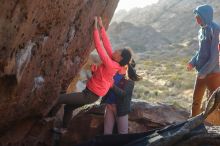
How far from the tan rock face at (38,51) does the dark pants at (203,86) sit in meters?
2.03

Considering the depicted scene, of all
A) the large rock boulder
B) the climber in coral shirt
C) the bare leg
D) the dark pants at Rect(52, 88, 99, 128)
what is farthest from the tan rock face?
the bare leg

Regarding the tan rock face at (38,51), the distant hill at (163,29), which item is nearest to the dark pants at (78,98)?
the tan rock face at (38,51)

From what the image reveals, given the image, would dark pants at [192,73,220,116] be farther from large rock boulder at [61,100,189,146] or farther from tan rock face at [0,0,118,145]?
tan rock face at [0,0,118,145]

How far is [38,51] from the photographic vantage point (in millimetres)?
6672

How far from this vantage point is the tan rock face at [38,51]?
581 cm

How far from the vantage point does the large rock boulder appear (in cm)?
859

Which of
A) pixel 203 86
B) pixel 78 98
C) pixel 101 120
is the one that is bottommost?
pixel 101 120

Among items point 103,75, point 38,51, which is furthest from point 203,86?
point 38,51

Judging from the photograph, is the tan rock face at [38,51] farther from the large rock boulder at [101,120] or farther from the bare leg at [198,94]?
the bare leg at [198,94]

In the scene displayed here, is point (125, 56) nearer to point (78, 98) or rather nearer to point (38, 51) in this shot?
point (78, 98)

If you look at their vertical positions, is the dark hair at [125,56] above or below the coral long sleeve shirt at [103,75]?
above

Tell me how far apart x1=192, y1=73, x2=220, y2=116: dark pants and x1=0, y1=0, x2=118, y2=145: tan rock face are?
2027 mm

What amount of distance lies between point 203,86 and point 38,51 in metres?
3.24

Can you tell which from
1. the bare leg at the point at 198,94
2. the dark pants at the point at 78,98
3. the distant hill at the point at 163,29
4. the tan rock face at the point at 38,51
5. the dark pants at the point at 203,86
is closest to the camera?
the tan rock face at the point at 38,51
